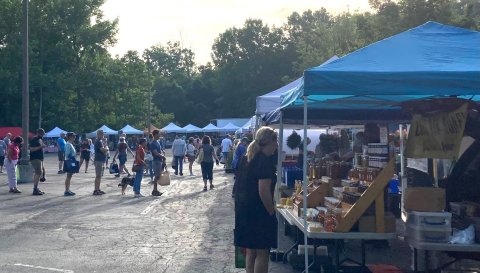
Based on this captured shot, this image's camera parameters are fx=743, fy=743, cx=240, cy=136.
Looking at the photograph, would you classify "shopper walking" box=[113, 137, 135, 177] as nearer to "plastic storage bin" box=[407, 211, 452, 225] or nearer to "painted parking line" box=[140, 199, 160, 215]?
"painted parking line" box=[140, 199, 160, 215]

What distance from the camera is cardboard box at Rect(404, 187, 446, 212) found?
8.24 m

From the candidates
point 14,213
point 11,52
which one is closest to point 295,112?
point 14,213

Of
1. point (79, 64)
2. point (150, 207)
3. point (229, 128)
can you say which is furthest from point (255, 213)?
point (229, 128)

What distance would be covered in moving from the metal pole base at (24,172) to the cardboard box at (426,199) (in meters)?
18.9

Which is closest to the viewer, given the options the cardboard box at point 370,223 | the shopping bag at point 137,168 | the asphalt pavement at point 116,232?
the cardboard box at point 370,223

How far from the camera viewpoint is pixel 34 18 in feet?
207

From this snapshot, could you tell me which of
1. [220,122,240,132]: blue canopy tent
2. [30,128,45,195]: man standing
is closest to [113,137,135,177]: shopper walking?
[30,128,45,195]: man standing

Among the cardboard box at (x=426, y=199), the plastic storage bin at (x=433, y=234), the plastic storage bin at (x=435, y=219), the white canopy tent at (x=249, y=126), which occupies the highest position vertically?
the white canopy tent at (x=249, y=126)

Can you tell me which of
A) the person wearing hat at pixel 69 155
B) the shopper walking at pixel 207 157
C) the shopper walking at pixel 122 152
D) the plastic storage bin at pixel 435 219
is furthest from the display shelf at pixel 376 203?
the shopper walking at pixel 122 152

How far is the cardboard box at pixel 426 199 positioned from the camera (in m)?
8.24

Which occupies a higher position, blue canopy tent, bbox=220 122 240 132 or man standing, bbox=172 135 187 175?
blue canopy tent, bbox=220 122 240 132

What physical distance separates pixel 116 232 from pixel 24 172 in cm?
1252

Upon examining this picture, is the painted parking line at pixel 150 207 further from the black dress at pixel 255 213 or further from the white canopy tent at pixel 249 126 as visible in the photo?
the black dress at pixel 255 213

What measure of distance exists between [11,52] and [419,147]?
56.2m
